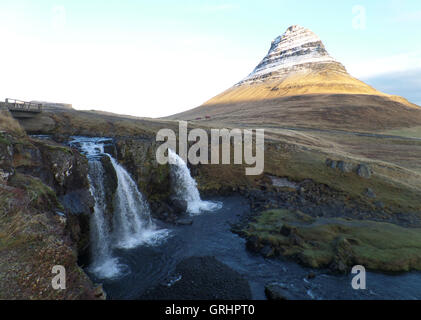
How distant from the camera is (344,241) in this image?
938 inches

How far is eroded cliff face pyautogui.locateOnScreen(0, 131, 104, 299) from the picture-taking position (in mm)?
10688

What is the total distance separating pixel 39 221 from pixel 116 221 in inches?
565

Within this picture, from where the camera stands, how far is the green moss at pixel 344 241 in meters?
22.2

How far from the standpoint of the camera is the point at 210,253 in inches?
954

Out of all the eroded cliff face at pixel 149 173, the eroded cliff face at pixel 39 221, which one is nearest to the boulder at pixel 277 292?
the eroded cliff face at pixel 39 221

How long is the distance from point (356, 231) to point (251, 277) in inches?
590

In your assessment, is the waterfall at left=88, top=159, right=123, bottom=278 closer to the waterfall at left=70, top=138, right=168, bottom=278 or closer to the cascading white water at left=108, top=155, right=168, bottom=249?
the waterfall at left=70, top=138, right=168, bottom=278

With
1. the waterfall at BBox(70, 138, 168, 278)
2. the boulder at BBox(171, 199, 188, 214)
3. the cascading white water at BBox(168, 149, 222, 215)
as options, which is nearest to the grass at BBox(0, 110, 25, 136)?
the waterfall at BBox(70, 138, 168, 278)

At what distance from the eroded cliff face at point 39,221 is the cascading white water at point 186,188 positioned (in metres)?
17.0

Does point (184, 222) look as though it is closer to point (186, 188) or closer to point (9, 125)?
point (186, 188)

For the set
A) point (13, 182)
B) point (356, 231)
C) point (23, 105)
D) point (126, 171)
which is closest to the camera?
point (13, 182)

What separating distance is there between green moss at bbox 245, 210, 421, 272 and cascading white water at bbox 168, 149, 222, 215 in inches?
392
